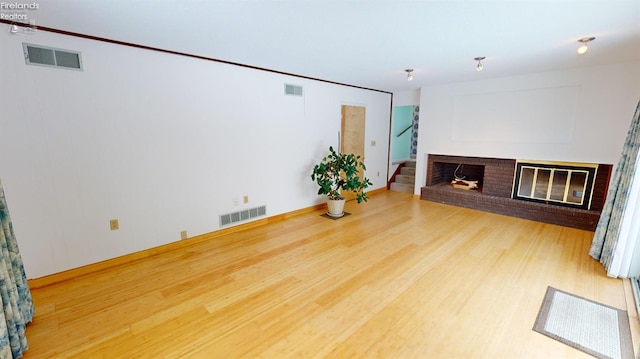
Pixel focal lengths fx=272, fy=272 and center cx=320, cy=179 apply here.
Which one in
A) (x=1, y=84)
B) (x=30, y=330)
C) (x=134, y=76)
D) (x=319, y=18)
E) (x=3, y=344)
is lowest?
(x=30, y=330)

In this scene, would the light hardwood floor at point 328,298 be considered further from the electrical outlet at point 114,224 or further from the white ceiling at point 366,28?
the white ceiling at point 366,28

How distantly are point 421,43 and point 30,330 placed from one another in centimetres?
418

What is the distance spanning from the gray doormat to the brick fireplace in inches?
93.9

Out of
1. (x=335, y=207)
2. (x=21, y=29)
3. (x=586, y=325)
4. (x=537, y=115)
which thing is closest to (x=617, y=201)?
(x=586, y=325)

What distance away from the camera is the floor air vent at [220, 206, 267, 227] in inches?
152

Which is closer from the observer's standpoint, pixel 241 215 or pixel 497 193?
pixel 241 215

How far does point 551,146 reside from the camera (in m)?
4.39

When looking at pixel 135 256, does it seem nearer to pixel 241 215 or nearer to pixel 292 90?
pixel 241 215

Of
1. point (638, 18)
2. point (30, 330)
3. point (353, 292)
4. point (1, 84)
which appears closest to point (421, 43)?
point (638, 18)

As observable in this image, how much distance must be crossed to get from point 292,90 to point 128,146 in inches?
96.1

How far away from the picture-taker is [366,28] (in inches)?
95.3

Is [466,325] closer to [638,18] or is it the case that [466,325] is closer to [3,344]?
[638,18]

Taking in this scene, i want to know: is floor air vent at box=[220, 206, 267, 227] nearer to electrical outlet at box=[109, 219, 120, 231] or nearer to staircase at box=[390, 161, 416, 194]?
electrical outlet at box=[109, 219, 120, 231]

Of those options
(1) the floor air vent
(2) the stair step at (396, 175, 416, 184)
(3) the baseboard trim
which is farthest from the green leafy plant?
(2) the stair step at (396, 175, 416, 184)
